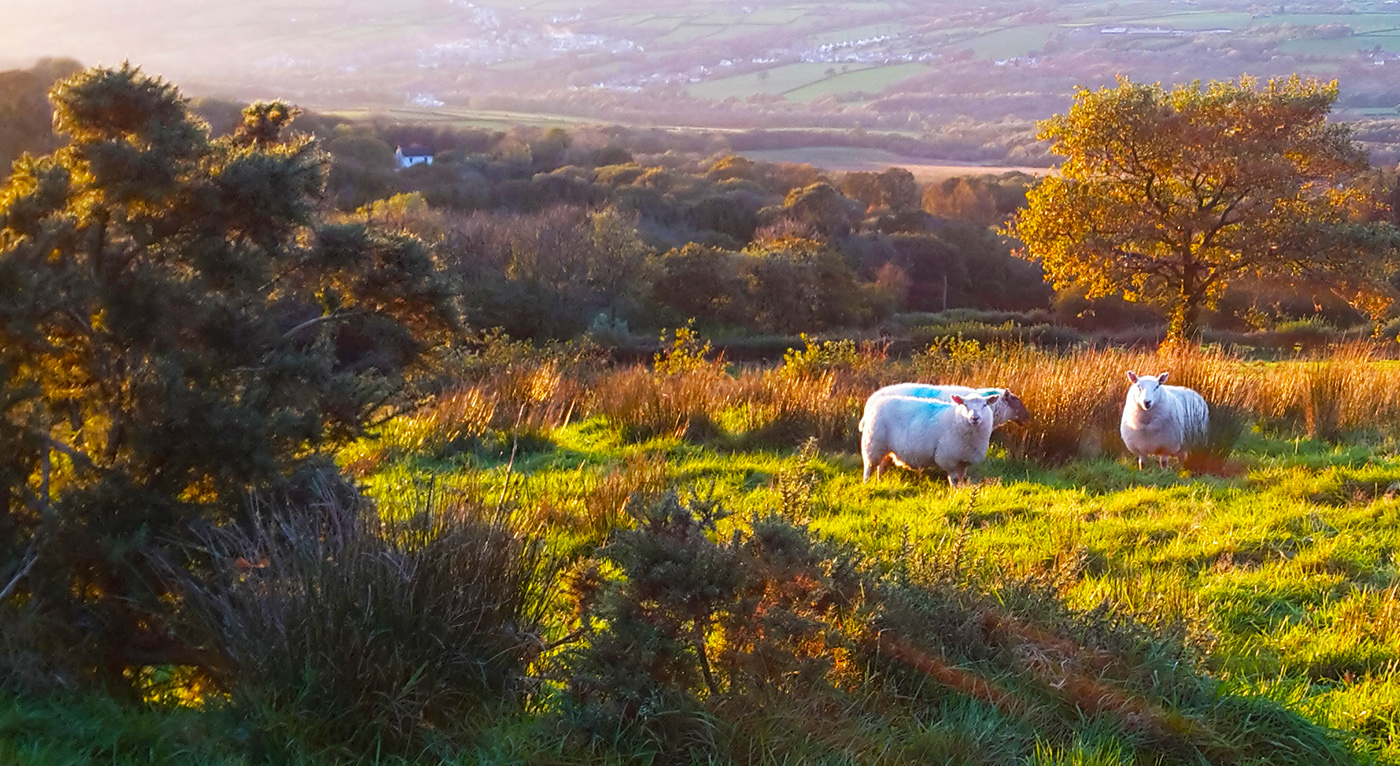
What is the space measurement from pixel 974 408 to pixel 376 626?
6.06 m

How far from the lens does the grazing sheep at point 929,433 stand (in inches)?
350

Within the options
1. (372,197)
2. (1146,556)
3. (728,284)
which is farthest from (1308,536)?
(372,197)

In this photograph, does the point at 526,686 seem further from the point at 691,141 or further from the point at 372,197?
the point at 691,141

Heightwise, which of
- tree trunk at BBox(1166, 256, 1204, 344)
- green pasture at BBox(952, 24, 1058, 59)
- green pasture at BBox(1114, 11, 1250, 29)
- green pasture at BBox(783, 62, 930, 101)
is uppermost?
green pasture at BBox(1114, 11, 1250, 29)

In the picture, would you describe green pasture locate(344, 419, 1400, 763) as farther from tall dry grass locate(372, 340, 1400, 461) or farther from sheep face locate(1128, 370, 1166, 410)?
sheep face locate(1128, 370, 1166, 410)

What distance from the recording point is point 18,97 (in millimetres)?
29609

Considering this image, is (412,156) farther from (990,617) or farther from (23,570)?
(990,617)

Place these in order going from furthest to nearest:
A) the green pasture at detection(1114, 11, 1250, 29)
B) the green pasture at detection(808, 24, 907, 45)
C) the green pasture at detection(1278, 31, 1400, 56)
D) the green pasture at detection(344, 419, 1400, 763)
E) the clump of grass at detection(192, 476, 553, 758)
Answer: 1. the green pasture at detection(808, 24, 907, 45)
2. the green pasture at detection(1114, 11, 1250, 29)
3. the green pasture at detection(1278, 31, 1400, 56)
4. the green pasture at detection(344, 419, 1400, 763)
5. the clump of grass at detection(192, 476, 553, 758)

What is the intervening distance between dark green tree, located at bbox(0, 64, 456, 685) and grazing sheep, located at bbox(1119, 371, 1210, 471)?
6.91 metres

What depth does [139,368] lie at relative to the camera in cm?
480

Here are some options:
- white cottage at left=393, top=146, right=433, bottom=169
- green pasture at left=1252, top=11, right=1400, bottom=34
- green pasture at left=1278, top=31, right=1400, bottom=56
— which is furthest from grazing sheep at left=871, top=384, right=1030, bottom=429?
green pasture at left=1252, top=11, right=1400, bottom=34

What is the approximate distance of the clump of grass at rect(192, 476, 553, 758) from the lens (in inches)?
155

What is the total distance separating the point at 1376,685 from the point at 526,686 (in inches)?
142

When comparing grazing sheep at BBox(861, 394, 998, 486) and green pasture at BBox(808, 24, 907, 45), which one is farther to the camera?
green pasture at BBox(808, 24, 907, 45)
